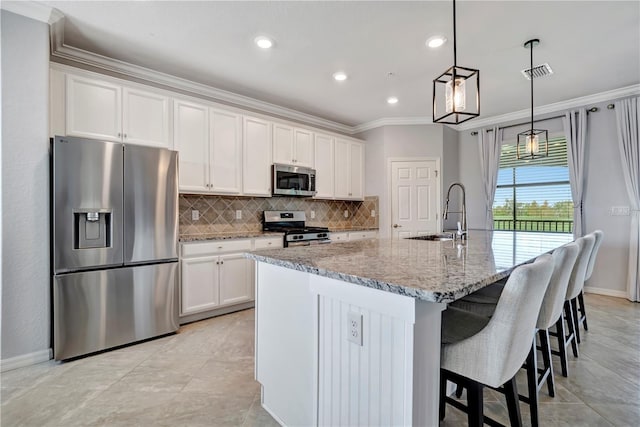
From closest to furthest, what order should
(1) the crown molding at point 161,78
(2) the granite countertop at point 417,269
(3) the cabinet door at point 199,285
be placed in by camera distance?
(2) the granite countertop at point 417,269 < (1) the crown molding at point 161,78 < (3) the cabinet door at point 199,285

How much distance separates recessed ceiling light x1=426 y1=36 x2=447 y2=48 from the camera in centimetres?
267

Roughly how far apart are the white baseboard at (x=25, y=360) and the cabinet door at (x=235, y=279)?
144cm

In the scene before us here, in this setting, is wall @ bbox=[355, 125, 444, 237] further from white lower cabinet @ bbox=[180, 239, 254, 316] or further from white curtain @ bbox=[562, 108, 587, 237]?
white lower cabinet @ bbox=[180, 239, 254, 316]

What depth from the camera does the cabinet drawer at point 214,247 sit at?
316 cm

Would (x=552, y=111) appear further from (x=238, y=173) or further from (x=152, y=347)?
(x=152, y=347)

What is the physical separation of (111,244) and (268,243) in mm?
1661

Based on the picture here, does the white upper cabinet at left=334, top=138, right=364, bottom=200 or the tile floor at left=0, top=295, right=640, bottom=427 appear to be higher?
the white upper cabinet at left=334, top=138, right=364, bottom=200

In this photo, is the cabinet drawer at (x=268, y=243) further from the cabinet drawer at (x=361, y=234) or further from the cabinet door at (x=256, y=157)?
the cabinet drawer at (x=361, y=234)

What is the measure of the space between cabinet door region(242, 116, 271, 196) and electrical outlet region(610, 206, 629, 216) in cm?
438

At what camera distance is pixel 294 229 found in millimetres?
4125

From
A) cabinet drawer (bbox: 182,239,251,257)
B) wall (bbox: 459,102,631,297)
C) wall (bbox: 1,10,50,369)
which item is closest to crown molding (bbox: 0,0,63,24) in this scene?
wall (bbox: 1,10,50,369)

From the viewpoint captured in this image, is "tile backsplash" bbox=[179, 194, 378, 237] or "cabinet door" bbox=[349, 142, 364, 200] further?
"cabinet door" bbox=[349, 142, 364, 200]

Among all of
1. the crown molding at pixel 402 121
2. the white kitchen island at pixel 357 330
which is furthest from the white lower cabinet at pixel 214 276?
the crown molding at pixel 402 121

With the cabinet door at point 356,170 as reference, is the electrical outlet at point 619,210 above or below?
below
